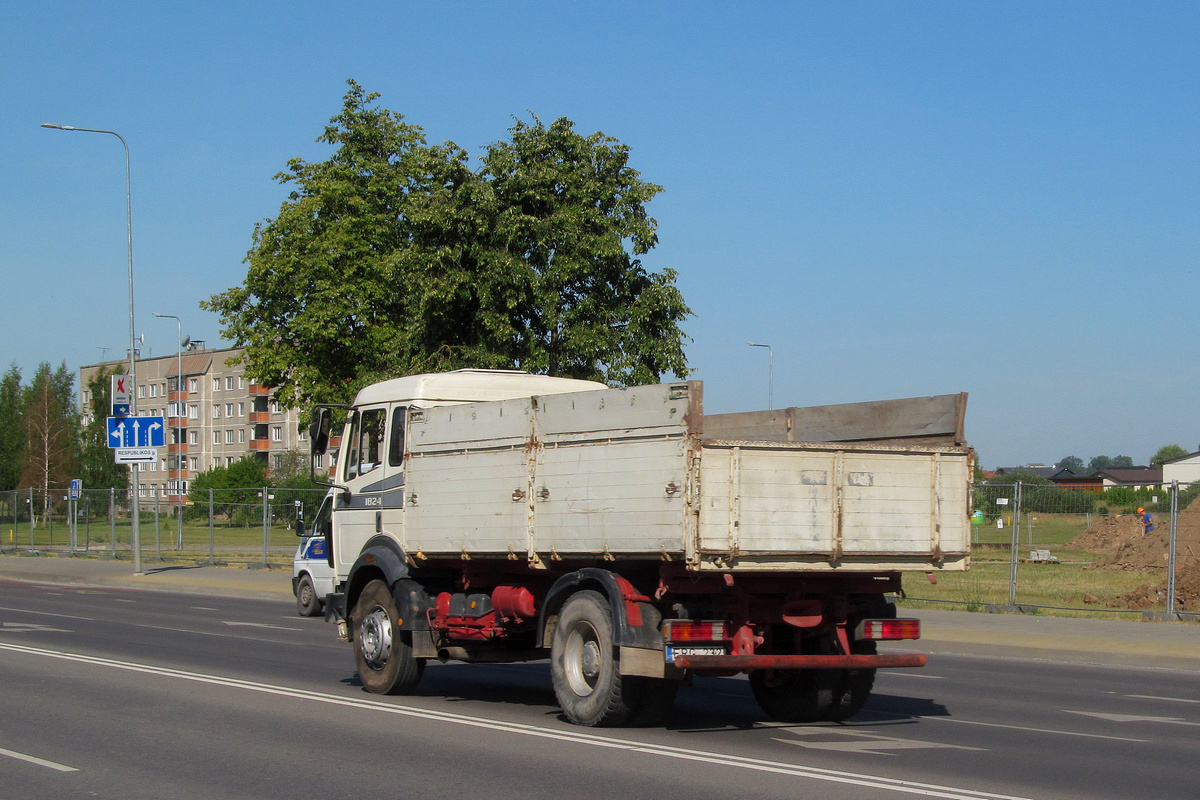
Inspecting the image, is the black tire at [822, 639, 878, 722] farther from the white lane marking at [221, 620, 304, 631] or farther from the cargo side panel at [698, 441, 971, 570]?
the white lane marking at [221, 620, 304, 631]

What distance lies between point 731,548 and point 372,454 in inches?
185

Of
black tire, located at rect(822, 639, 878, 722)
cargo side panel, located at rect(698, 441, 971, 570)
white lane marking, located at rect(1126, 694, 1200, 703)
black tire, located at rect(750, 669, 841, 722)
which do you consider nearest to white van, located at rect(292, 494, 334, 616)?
black tire, located at rect(750, 669, 841, 722)

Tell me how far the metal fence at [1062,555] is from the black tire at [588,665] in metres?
10.9

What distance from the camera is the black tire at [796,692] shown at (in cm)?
1022

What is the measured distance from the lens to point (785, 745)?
900 centimetres

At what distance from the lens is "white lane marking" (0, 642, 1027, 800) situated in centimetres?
722

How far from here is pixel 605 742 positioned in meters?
8.85

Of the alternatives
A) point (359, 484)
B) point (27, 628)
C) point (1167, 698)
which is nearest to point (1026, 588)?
point (1167, 698)

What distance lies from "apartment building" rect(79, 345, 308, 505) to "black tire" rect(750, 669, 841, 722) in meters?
91.4

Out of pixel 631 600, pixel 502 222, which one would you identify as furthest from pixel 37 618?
pixel 631 600

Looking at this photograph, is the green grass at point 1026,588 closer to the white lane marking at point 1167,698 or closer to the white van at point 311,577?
the white lane marking at point 1167,698

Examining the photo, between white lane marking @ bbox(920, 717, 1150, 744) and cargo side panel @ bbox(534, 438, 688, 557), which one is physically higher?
cargo side panel @ bbox(534, 438, 688, 557)

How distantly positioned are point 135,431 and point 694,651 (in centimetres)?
2621

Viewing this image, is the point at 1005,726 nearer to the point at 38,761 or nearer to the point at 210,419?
the point at 38,761
